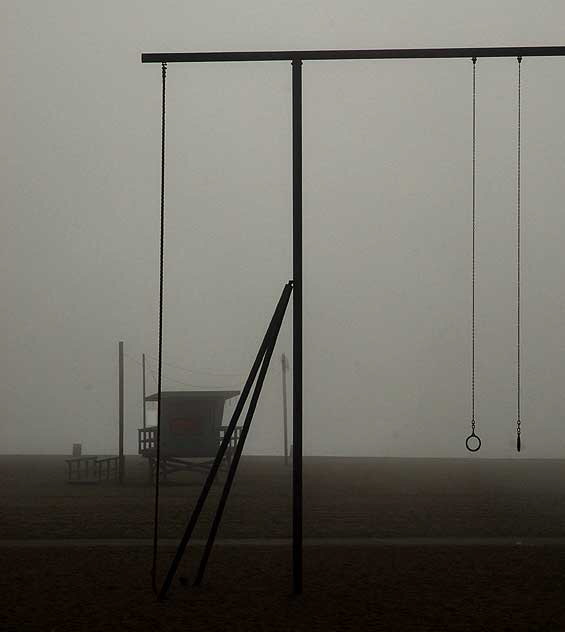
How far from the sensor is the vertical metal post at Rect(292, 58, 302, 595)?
6.39 m

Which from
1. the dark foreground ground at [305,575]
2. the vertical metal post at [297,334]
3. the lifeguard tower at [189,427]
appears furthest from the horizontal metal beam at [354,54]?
the lifeguard tower at [189,427]

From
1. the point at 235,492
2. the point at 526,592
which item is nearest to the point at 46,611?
the point at 526,592

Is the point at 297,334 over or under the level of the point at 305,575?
over

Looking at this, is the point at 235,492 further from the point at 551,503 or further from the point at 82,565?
the point at 82,565

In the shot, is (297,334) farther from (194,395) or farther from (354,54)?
(194,395)

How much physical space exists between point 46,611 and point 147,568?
1.78 m

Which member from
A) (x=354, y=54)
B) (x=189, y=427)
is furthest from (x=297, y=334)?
(x=189, y=427)

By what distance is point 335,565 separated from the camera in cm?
797

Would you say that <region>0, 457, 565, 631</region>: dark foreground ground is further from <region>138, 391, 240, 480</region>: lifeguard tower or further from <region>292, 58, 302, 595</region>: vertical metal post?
<region>138, 391, 240, 480</region>: lifeguard tower

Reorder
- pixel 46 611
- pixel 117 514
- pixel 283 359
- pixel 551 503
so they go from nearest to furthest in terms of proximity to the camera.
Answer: pixel 46 611 → pixel 117 514 → pixel 551 503 → pixel 283 359

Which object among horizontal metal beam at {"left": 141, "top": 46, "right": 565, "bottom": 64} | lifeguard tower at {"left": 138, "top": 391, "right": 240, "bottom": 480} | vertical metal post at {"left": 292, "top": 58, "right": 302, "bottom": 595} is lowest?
lifeguard tower at {"left": 138, "top": 391, "right": 240, "bottom": 480}

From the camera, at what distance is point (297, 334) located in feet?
21.4

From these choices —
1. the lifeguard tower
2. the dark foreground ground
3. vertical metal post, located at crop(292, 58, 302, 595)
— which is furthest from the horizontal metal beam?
the lifeguard tower

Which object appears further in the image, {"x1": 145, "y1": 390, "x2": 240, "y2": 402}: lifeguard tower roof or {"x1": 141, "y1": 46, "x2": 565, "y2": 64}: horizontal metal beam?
{"x1": 145, "y1": 390, "x2": 240, "y2": 402}: lifeguard tower roof
